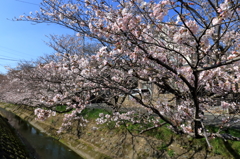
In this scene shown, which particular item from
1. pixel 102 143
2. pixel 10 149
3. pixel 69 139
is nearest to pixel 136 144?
pixel 102 143

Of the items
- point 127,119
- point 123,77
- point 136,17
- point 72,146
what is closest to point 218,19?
point 136,17

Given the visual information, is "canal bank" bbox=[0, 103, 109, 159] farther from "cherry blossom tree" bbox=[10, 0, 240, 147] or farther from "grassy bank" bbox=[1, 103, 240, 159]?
"cherry blossom tree" bbox=[10, 0, 240, 147]

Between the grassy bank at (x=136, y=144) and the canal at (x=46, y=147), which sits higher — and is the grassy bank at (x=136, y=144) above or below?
above

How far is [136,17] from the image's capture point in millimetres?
3688

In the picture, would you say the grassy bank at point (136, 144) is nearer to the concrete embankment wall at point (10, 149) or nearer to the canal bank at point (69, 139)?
the canal bank at point (69, 139)

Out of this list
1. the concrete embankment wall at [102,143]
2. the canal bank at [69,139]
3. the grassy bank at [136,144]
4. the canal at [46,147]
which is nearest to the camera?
the grassy bank at [136,144]

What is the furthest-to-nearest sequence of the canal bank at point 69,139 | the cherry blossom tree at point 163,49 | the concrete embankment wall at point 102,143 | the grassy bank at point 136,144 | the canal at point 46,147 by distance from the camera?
the canal at point 46,147, the canal bank at point 69,139, the concrete embankment wall at point 102,143, the grassy bank at point 136,144, the cherry blossom tree at point 163,49

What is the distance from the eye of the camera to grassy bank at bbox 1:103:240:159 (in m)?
5.77

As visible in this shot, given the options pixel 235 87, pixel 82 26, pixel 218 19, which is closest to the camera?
pixel 218 19

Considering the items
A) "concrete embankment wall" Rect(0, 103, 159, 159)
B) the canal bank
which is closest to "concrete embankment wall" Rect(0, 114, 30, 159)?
the canal bank

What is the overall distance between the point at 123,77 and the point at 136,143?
12.1 ft

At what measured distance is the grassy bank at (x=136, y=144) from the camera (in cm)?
577

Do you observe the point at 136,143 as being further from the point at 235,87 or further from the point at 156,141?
the point at 235,87

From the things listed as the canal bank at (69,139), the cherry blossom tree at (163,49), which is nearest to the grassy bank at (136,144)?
the canal bank at (69,139)
